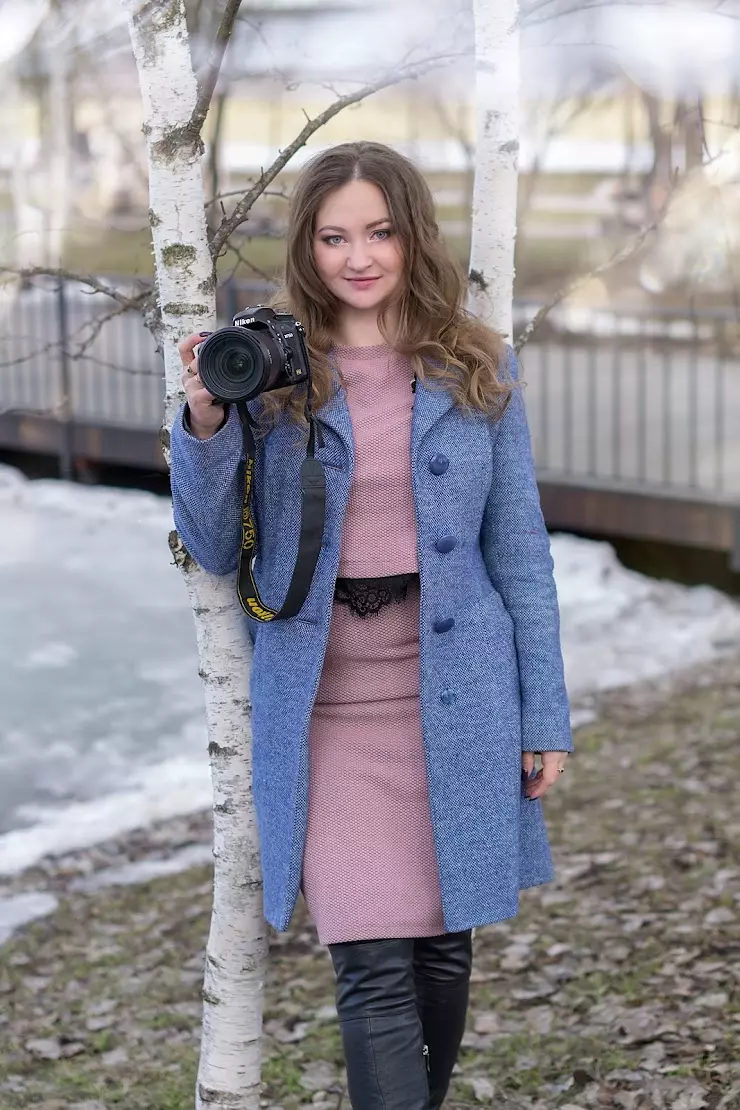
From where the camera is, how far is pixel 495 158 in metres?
2.86

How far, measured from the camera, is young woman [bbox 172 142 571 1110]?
2.38m

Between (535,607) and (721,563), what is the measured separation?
6220 mm

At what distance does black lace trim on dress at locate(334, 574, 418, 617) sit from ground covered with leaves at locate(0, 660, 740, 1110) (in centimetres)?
128

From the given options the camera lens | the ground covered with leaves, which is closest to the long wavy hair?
the camera lens

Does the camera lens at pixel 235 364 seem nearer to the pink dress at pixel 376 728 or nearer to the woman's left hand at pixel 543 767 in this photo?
the pink dress at pixel 376 728

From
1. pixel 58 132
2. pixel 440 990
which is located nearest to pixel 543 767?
pixel 440 990

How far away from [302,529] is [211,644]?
366 mm

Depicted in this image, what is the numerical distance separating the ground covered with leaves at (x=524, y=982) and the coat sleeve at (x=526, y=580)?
99cm

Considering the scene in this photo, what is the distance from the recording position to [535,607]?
2512 millimetres

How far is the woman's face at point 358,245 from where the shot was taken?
241 centimetres

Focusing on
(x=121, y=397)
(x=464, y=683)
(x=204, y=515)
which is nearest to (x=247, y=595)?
(x=204, y=515)

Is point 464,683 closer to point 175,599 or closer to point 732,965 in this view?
point 732,965

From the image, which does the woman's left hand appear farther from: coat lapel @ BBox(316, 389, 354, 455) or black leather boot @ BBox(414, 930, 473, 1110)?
coat lapel @ BBox(316, 389, 354, 455)

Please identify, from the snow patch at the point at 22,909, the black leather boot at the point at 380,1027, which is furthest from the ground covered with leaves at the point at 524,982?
the black leather boot at the point at 380,1027
